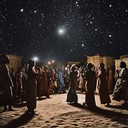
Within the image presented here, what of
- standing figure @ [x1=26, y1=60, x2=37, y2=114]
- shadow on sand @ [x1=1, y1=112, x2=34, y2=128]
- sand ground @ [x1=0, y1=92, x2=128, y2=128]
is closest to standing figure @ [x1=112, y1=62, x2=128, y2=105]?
sand ground @ [x1=0, y1=92, x2=128, y2=128]

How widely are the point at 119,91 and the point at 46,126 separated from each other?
5714 millimetres

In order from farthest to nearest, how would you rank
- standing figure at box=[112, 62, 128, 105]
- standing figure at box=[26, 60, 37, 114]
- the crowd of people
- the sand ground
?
standing figure at box=[112, 62, 128, 105]
the crowd of people
standing figure at box=[26, 60, 37, 114]
the sand ground

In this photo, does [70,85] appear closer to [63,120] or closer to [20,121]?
[63,120]

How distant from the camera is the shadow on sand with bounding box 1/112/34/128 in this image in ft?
23.2

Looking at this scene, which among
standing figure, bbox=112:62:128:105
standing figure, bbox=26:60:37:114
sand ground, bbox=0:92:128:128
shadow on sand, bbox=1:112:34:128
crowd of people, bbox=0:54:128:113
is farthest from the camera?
standing figure, bbox=112:62:128:105

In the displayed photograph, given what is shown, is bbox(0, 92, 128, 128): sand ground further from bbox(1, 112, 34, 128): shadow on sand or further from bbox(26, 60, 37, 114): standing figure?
bbox(26, 60, 37, 114): standing figure

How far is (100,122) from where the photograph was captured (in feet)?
23.6

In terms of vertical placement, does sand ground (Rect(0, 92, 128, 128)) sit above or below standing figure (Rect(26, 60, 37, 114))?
below

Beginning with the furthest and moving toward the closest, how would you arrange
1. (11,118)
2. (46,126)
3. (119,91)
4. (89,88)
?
(119,91), (89,88), (11,118), (46,126)

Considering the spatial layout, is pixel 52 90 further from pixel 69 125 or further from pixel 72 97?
pixel 69 125

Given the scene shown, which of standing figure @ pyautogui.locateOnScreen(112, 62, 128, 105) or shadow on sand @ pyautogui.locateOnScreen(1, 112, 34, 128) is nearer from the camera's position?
shadow on sand @ pyautogui.locateOnScreen(1, 112, 34, 128)

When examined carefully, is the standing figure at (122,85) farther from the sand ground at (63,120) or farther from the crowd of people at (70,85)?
the sand ground at (63,120)

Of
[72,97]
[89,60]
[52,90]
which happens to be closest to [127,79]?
[72,97]

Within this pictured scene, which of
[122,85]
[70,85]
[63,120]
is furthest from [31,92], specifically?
[122,85]
